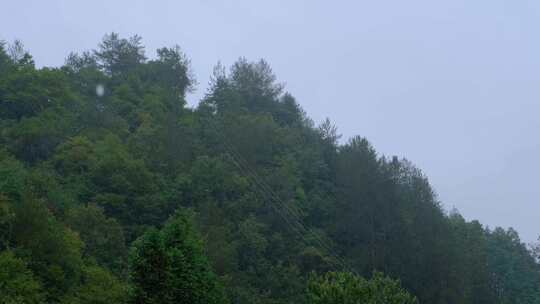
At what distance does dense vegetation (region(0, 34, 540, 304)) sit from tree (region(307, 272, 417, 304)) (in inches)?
11.2

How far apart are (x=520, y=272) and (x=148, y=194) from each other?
103 ft

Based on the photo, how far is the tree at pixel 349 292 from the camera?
20.7m

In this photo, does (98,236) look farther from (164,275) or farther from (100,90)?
(100,90)

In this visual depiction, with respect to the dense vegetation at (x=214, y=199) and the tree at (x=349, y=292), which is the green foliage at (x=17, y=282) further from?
the tree at (x=349, y=292)

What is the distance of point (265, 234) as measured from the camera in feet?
129

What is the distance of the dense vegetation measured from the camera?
1062 inches

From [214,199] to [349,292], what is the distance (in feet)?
66.6

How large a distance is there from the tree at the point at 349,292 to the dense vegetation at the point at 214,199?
0.29 m

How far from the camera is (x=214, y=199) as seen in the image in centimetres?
4025

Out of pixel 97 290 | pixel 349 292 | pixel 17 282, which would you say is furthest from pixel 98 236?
pixel 349 292

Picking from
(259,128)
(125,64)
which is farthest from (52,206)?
(125,64)

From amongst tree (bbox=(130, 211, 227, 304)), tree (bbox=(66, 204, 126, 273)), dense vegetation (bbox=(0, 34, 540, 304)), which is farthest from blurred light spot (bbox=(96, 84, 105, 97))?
tree (bbox=(130, 211, 227, 304))

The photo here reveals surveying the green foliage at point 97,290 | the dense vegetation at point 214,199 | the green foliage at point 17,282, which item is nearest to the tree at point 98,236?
the dense vegetation at point 214,199

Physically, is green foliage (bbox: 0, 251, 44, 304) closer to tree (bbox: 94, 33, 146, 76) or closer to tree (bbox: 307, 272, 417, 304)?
tree (bbox: 307, 272, 417, 304)
